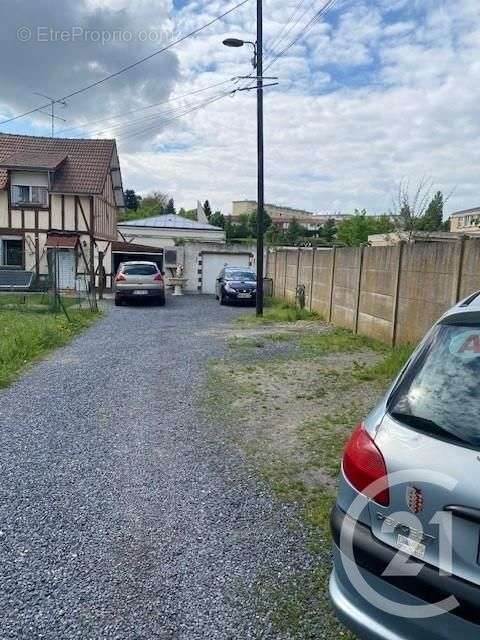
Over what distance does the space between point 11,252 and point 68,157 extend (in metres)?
5.24

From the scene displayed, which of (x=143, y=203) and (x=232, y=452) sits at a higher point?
(x=143, y=203)

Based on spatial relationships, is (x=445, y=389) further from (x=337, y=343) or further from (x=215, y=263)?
(x=215, y=263)

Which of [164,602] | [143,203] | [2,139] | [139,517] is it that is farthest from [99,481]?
[143,203]

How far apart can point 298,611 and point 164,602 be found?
68cm

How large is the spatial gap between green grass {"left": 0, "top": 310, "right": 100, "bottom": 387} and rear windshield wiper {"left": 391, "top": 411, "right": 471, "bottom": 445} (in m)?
6.06

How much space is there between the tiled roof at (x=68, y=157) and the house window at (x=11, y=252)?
7.93ft

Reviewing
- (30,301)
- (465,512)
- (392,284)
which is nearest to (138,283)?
(30,301)

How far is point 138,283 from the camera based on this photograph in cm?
1703

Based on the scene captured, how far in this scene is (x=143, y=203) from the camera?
265ft

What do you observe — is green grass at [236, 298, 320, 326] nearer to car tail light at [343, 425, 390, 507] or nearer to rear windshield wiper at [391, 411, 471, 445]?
car tail light at [343, 425, 390, 507]

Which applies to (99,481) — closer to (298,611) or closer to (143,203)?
(298,611)

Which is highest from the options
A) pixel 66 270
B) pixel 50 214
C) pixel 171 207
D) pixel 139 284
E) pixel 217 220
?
pixel 171 207

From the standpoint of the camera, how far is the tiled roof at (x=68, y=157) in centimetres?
2144

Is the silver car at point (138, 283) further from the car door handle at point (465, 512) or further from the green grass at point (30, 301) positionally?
the car door handle at point (465, 512)
